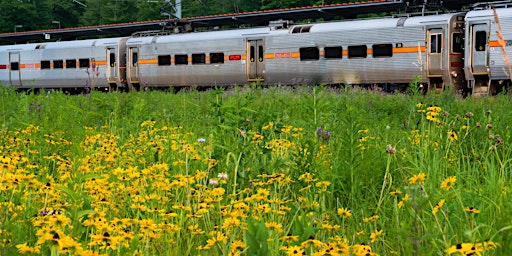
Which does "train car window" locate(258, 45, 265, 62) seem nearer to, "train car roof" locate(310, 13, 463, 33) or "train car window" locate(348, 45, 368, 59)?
"train car roof" locate(310, 13, 463, 33)

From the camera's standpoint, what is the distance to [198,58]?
24406mm

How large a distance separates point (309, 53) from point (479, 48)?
19.0 feet

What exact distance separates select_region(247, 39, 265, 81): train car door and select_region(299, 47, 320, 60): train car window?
1750 mm

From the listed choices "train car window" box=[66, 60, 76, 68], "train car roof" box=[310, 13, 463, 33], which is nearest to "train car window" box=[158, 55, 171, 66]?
"train car window" box=[66, 60, 76, 68]

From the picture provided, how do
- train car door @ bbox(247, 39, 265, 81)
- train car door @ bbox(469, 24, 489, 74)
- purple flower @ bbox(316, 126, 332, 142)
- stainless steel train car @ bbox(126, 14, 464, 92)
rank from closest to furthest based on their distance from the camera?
purple flower @ bbox(316, 126, 332, 142), train car door @ bbox(469, 24, 489, 74), stainless steel train car @ bbox(126, 14, 464, 92), train car door @ bbox(247, 39, 265, 81)

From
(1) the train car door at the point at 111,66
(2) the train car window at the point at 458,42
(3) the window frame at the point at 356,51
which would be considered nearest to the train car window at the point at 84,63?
(1) the train car door at the point at 111,66

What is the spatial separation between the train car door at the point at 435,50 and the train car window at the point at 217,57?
8126 millimetres

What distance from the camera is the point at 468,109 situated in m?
8.95

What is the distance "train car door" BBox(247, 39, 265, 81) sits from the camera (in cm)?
2280

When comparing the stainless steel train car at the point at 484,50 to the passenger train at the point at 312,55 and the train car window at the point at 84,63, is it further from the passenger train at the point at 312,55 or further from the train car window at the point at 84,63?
the train car window at the point at 84,63

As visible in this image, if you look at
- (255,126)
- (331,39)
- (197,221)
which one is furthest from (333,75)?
(197,221)

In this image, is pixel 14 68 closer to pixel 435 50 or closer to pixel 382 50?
pixel 382 50

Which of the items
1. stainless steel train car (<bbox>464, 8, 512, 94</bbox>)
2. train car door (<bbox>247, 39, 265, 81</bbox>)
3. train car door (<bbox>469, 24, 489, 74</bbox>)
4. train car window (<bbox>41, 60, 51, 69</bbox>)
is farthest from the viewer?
train car window (<bbox>41, 60, 51, 69</bbox>)

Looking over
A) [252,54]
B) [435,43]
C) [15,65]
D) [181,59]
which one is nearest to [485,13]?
[435,43]
